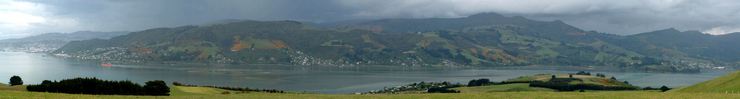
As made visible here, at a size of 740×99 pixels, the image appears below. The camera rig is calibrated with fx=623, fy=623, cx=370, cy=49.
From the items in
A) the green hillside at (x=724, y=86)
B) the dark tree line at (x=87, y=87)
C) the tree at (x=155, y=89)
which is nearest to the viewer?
the green hillside at (x=724, y=86)

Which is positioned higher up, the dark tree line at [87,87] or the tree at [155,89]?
the dark tree line at [87,87]

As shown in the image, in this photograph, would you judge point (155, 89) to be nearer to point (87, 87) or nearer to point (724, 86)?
point (87, 87)

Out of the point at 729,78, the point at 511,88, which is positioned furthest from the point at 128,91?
the point at 511,88

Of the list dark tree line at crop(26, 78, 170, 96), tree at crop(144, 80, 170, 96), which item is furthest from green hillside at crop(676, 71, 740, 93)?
dark tree line at crop(26, 78, 170, 96)

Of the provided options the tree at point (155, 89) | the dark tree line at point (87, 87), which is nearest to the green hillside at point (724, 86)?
the tree at point (155, 89)

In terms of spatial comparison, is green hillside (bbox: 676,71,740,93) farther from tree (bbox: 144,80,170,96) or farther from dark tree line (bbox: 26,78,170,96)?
dark tree line (bbox: 26,78,170,96)

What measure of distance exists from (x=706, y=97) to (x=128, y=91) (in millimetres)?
46154

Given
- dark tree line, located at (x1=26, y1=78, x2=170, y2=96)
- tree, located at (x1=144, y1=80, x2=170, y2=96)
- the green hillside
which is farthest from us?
tree, located at (x1=144, y1=80, x2=170, y2=96)

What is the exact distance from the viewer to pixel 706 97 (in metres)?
36.1

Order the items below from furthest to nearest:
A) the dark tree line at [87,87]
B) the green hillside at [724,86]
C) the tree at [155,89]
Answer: the tree at [155,89] → the dark tree line at [87,87] → the green hillside at [724,86]

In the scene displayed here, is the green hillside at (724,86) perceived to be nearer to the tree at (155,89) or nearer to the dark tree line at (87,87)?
the tree at (155,89)

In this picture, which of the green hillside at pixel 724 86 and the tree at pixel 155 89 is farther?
the tree at pixel 155 89

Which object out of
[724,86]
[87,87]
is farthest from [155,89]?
[724,86]

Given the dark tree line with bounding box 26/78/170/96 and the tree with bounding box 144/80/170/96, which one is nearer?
the dark tree line with bounding box 26/78/170/96
